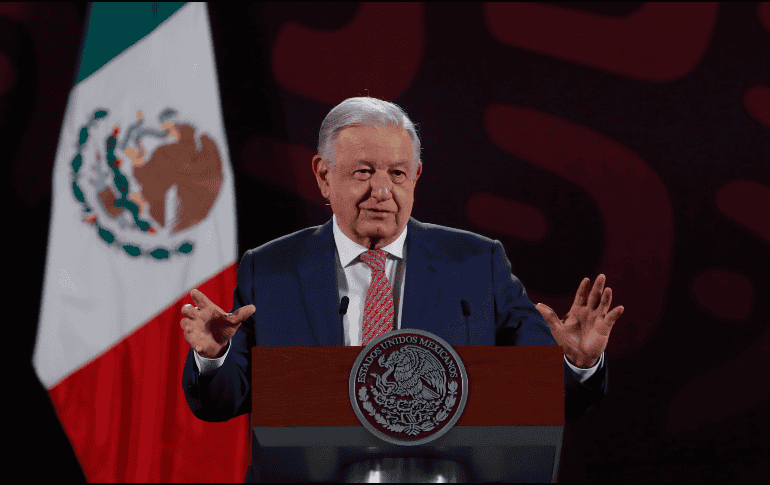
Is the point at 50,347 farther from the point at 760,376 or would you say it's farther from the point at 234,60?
the point at 760,376

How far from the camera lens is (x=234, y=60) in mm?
3338

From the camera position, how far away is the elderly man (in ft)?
5.70

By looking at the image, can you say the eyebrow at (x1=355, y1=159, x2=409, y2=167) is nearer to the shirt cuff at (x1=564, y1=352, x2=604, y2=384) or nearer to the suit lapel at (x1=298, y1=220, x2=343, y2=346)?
the suit lapel at (x1=298, y1=220, x2=343, y2=346)

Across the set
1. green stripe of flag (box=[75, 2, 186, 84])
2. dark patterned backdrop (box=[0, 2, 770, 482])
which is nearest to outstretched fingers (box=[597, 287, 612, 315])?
dark patterned backdrop (box=[0, 2, 770, 482])

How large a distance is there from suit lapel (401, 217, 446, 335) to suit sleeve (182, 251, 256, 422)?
0.41 meters

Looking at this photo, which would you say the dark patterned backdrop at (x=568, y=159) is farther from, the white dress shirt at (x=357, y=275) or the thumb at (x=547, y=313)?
the thumb at (x=547, y=313)

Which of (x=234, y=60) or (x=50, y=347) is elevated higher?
(x=234, y=60)

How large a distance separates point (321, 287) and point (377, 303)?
0.15 metres

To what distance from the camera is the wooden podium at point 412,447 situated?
115 cm

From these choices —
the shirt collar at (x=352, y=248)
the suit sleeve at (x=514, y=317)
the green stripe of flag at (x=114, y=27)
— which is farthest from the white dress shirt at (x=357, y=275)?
the green stripe of flag at (x=114, y=27)

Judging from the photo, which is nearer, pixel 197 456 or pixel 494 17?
pixel 197 456

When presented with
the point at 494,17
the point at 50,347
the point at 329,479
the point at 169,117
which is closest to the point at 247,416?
the point at 50,347

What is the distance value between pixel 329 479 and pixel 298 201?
6.97 feet

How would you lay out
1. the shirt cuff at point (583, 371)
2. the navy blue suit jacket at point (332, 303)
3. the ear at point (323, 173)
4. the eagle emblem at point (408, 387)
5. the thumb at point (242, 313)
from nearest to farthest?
the eagle emblem at point (408, 387) → the thumb at point (242, 313) → the shirt cuff at point (583, 371) → the navy blue suit jacket at point (332, 303) → the ear at point (323, 173)
